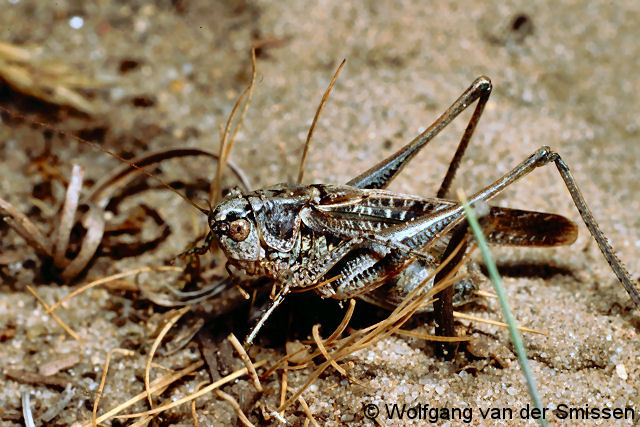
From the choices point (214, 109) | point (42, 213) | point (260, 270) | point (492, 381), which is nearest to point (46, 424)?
point (260, 270)

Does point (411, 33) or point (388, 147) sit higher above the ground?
point (411, 33)

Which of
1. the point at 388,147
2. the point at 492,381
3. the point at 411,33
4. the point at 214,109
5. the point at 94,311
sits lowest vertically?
the point at 492,381

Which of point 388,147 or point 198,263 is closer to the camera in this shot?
point 198,263

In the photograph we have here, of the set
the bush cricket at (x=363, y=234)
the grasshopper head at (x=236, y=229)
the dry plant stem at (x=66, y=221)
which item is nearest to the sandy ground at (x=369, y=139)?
the dry plant stem at (x=66, y=221)

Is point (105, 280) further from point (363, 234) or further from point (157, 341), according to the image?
point (363, 234)

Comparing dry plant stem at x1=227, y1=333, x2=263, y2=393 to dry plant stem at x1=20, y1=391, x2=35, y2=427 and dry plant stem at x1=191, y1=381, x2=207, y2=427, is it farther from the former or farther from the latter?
dry plant stem at x1=20, y1=391, x2=35, y2=427

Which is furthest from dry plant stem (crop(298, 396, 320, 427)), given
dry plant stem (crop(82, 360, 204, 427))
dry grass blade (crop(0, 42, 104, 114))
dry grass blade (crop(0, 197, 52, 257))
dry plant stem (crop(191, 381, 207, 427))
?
dry grass blade (crop(0, 42, 104, 114))

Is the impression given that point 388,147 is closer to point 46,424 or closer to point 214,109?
point 214,109
